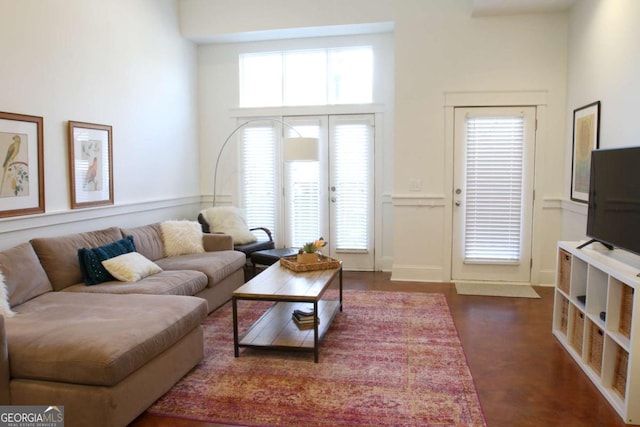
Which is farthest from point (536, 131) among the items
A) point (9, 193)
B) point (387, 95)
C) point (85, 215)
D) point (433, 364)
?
point (9, 193)

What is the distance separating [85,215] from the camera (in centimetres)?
421

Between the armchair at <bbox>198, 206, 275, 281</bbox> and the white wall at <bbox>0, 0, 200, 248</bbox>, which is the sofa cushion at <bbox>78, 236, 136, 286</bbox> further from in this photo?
the armchair at <bbox>198, 206, 275, 281</bbox>

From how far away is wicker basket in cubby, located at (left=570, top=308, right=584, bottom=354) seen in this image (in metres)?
3.34

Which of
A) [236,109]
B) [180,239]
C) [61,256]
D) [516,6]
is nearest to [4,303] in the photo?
[61,256]

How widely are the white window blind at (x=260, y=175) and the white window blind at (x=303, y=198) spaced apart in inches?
9.0

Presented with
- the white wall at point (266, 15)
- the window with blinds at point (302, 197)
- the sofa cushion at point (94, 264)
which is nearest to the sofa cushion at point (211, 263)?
the sofa cushion at point (94, 264)

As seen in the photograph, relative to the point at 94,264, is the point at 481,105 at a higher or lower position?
higher

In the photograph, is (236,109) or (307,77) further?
(236,109)

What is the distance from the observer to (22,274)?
318 cm

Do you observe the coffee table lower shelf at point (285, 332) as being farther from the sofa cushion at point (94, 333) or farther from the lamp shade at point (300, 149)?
the lamp shade at point (300, 149)

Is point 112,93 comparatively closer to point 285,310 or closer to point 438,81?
point 285,310

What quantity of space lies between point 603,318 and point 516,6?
11.5 feet

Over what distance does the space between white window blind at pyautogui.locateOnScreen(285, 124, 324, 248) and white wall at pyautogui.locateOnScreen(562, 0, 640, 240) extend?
2.98 metres

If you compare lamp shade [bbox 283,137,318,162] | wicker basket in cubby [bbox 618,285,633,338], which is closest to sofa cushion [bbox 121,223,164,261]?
lamp shade [bbox 283,137,318,162]
